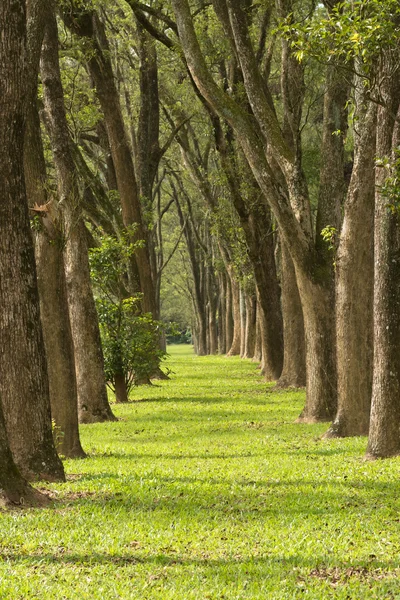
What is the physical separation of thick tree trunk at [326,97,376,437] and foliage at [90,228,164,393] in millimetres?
8990

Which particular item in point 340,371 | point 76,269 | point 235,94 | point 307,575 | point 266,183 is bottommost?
point 307,575

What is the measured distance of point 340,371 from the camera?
14250 millimetres

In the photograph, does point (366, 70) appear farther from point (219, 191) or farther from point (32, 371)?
point (219, 191)

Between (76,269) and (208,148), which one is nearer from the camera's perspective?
(76,269)

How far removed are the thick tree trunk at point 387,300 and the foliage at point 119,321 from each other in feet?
36.7

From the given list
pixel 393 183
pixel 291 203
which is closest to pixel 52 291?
pixel 291 203

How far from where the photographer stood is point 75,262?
1777 centimetres

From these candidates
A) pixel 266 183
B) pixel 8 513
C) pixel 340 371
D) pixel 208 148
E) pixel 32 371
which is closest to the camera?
pixel 8 513

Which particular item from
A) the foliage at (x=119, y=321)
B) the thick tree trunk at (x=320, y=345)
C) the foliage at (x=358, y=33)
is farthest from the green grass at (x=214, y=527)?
the foliage at (x=119, y=321)

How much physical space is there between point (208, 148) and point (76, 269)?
905 inches

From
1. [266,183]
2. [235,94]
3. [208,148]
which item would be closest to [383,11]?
[266,183]

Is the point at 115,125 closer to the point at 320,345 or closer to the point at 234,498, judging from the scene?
the point at 320,345

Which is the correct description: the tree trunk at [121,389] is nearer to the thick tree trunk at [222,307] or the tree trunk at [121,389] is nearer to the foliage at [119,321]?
the foliage at [119,321]

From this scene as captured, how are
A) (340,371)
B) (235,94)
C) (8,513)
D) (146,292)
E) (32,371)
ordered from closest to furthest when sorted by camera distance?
(8,513) → (32,371) → (340,371) → (235,94) → (146,292)
